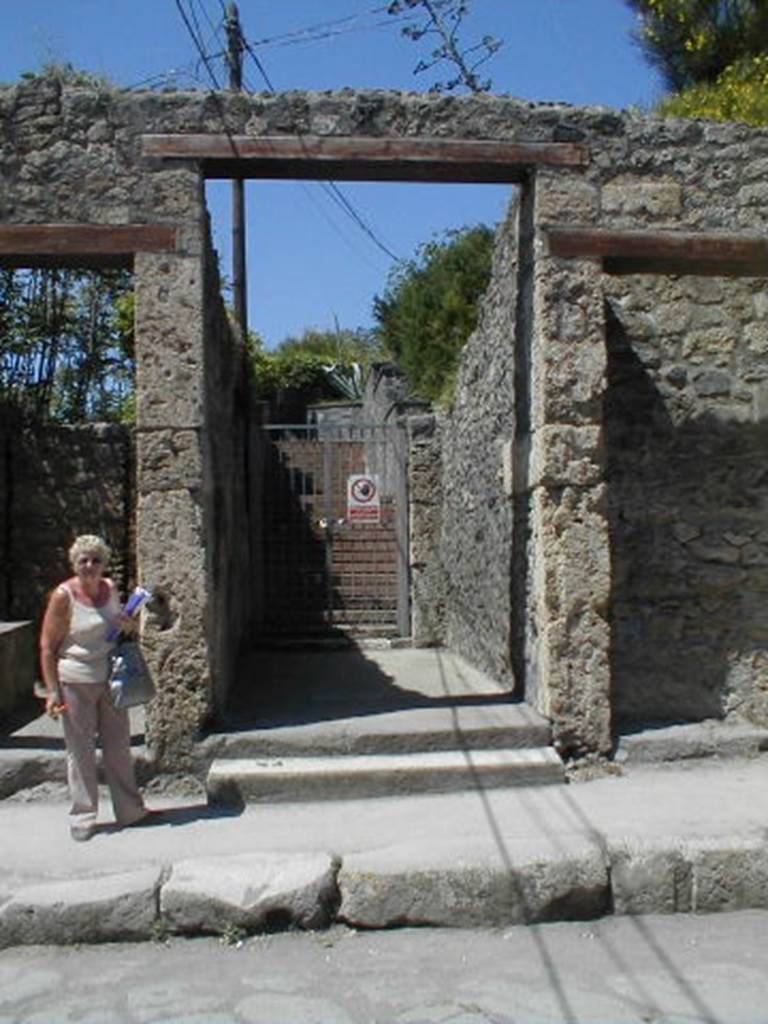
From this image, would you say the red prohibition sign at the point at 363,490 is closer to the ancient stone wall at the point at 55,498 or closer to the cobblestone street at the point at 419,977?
the ancient stone wall at the point at 55,498

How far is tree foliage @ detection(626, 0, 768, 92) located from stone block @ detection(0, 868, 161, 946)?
42.4 ft

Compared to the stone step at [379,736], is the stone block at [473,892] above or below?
below

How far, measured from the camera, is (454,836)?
537cm

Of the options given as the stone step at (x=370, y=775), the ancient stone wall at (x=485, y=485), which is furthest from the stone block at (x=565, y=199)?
the stone step at (x=370, y=775)

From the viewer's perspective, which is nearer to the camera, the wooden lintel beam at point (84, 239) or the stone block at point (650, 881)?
the stone block at point (650, 881)

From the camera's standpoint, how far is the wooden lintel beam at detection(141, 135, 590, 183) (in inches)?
253

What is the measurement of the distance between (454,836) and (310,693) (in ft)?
9.17

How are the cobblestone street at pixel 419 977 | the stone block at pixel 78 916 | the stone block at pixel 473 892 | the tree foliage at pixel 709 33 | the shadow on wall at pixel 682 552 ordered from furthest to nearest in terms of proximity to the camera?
1. the tree foliage at pixel 709 33
2. the shadow on wall at pixel 682 552
3. the stone block at pixel 473 892
4. the stone block at pixel 78 916
5. the cobblestone street at pixel 419 977

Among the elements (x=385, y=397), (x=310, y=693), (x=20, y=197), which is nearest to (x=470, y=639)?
(x=310, y=693)

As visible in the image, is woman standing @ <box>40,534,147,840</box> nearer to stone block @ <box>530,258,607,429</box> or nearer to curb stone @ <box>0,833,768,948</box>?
curb stone @ <box>0,833,768,948</box>

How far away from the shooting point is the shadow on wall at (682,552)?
6980mm

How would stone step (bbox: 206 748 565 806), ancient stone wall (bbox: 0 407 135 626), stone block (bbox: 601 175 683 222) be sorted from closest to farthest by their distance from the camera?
stone step (bbox: 206 748 565 806) < stone block (bbox: 601 175 683 222) < ancient stone wall (bbox: 0 407 135 626)

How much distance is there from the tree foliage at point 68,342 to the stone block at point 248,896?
6078 millimetres

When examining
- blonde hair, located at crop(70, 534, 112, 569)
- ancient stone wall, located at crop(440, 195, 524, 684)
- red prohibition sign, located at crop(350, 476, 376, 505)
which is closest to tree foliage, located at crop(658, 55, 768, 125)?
ancient stone wall, located at crop(440, 195, 524, 684)
